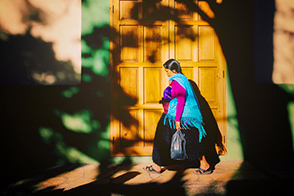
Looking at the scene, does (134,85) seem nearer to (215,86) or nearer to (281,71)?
(215,86)

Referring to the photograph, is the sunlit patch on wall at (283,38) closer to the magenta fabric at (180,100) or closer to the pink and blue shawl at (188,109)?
the pink and blue shawl at (188,109)

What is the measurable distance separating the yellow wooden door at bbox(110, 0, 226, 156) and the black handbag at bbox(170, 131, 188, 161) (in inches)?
35.4

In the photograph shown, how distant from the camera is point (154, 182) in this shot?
359 cm

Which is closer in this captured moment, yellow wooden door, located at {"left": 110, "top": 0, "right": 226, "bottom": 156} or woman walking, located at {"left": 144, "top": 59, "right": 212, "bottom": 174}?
woman walking, located at {"left": 144, "top": 59, "right": 212, "bottom": 174}

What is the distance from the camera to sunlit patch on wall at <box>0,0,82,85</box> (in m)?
4.41

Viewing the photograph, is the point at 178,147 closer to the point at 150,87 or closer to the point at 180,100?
the point at 180,100

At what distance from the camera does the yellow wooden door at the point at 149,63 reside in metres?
4.49

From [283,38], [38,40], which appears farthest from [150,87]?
[283,38]

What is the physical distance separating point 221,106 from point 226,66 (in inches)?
30.3

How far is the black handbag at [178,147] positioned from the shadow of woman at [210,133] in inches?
40.1

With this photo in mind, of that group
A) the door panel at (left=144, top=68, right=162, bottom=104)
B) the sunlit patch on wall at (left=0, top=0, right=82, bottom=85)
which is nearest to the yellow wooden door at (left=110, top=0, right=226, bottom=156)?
the door panel at (left=144, top=68, right=162, bottom=104)

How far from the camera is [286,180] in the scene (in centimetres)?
367

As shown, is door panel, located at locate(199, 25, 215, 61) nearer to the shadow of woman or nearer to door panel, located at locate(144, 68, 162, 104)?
the shadow of woman

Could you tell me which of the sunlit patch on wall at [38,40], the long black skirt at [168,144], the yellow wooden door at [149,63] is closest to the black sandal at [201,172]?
the long black skirt at [168,144]
